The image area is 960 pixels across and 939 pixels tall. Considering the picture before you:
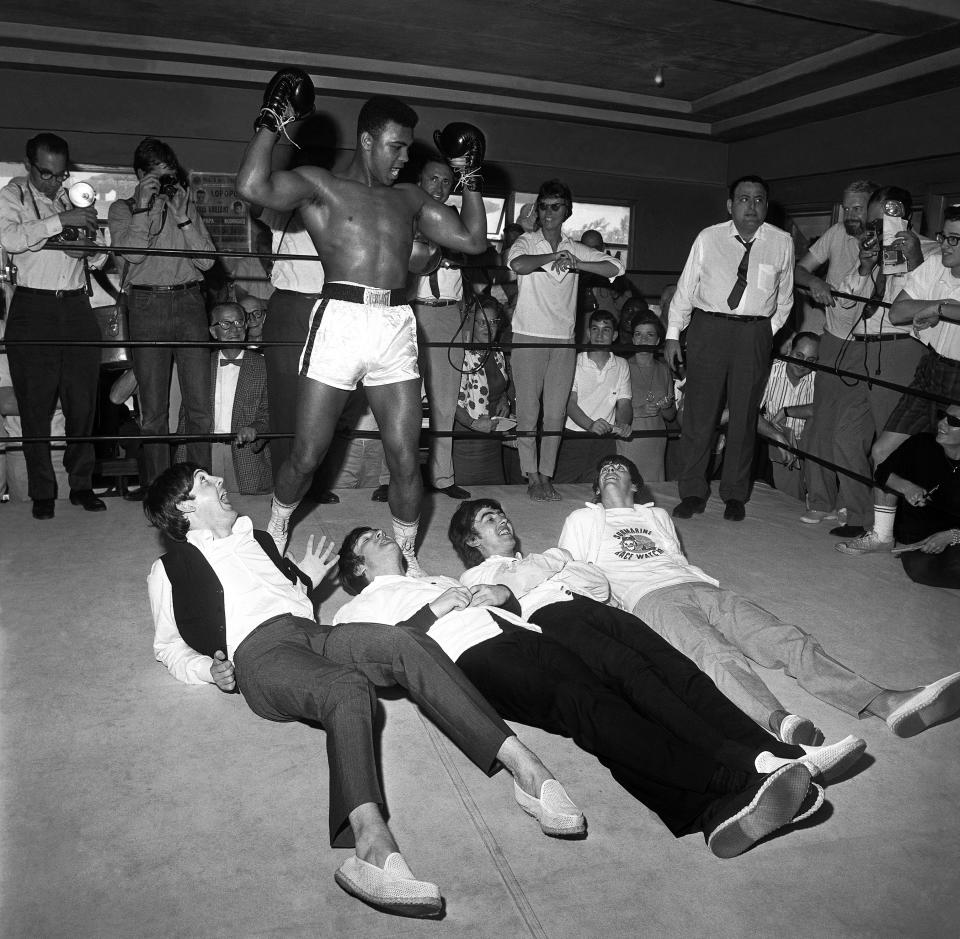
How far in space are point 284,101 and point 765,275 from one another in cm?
200

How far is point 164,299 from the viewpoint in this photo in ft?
12.3

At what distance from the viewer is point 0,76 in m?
5.14

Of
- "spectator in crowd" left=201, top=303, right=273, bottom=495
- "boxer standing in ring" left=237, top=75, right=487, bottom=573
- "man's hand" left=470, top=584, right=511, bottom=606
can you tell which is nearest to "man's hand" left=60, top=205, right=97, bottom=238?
"spectator in crowd" left=201, top=303, right=273, bottom=495

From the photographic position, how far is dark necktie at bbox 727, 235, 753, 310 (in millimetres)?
3691

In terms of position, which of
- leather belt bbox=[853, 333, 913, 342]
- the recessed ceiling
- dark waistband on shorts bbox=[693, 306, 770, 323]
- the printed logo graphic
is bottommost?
the printed logo graphic

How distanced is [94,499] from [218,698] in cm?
162

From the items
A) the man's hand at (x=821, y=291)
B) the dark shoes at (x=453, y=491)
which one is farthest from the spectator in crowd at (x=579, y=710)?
the man's hand at (x=821, y=291)

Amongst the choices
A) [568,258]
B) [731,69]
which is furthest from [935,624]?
[731,69]

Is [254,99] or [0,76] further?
[254,99]

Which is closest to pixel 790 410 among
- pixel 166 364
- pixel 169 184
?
pixel 166 364

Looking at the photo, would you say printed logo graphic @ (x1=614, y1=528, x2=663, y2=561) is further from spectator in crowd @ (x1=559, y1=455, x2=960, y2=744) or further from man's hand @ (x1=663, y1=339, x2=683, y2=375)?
man's hand @ (x1=663, y1=339, x2=683, y2=375)

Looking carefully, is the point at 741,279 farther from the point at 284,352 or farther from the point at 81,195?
the point at 81,195

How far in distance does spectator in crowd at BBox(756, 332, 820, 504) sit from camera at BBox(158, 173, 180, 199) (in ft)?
8.59

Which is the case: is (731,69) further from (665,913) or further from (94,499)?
(665,913)
